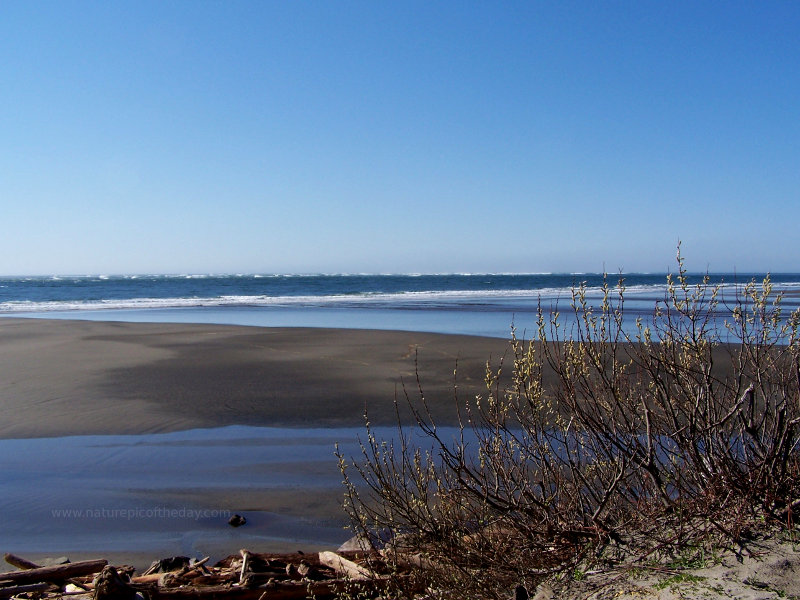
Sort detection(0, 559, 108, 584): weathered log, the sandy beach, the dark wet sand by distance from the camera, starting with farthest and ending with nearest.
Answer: the dark wet sand < the sandy beach < detection(0, 559, 108, 584): weathered log

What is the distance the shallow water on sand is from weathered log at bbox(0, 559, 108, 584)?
2.56 ft

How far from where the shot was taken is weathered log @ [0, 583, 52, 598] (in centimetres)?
369

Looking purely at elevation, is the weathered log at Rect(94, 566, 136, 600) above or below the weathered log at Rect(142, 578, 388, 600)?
above

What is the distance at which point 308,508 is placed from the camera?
5625 mm

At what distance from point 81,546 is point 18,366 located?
10.3m

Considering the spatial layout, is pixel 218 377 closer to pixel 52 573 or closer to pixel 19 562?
pixel 19 562

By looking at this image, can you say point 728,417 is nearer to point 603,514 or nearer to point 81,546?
point 603,514

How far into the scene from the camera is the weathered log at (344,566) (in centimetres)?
362

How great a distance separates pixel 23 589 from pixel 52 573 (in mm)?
198

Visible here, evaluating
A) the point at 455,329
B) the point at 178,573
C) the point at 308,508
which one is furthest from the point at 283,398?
the point at 455,329

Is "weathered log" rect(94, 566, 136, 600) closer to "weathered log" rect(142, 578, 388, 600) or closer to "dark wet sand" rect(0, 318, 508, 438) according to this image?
"weathered log" rect(142, 578, 388, 600)

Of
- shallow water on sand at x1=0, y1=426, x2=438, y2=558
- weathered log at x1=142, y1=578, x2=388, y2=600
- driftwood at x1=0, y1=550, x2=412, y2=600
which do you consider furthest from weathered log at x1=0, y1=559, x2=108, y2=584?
shallow water on sand at x1=0, y1=426, x2=438, y2=558

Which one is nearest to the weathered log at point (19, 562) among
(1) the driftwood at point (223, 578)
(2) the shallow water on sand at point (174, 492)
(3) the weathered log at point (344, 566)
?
(1) the driftwood at point (223, 578)

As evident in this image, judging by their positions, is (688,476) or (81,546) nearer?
(688,476)
